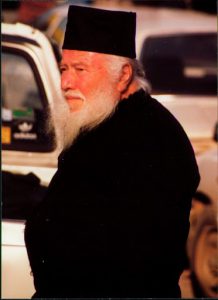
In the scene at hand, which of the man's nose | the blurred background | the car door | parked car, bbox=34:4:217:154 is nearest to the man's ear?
the man's nose

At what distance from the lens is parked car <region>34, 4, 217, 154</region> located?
247 inches

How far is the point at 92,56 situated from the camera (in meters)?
2.56

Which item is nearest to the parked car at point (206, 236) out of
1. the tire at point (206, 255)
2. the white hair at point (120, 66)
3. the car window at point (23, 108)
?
the tire at point (206, 255)

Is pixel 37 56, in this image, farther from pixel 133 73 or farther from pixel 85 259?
pixel 85 259

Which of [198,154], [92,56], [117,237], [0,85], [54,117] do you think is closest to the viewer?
[117,237]

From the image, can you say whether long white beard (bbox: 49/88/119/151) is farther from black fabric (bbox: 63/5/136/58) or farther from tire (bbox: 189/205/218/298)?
tire (bbox: 189/205/218/298)

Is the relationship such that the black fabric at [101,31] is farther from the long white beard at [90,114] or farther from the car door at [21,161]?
the car door at [21,161]

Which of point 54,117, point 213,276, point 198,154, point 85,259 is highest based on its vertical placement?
point 54,117

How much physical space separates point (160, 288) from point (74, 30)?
36.8 inches

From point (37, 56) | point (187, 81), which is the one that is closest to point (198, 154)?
point (187, 81)

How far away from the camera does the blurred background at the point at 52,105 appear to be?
360cm

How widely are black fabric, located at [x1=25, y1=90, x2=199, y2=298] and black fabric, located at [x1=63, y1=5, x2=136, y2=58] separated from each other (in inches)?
7.3

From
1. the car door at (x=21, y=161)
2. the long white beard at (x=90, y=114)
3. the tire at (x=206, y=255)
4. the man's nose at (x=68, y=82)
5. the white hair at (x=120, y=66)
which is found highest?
the white hair at (x=120, y=66)

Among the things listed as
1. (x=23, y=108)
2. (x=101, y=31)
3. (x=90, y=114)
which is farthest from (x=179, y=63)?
(x=90, y=114)
